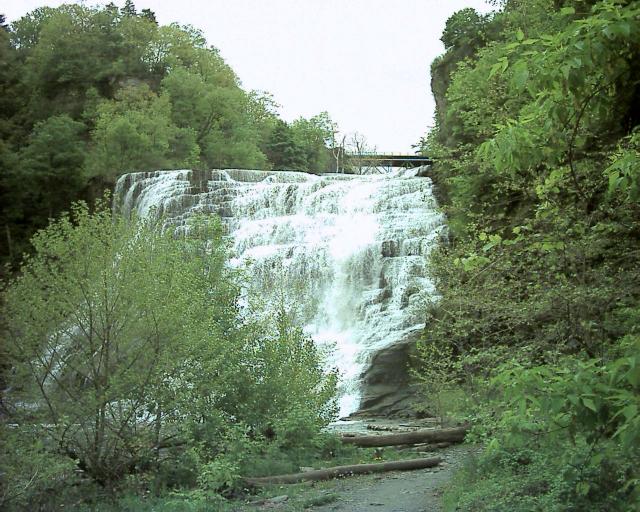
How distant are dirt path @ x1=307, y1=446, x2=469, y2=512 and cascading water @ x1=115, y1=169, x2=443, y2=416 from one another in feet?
19.0

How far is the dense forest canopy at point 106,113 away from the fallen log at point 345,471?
1069 inches

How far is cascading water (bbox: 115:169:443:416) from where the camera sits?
→ 20938 millimetres

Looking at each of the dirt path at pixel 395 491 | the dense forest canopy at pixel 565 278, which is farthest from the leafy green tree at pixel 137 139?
the dirt path at pixel 395 491

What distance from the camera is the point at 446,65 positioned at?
28.1 meters

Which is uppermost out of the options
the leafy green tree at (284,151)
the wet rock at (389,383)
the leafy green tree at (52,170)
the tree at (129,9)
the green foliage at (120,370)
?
the tree at (129,9)

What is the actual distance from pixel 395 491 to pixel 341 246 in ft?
46.3

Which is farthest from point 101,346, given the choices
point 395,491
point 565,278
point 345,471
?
point 565,278

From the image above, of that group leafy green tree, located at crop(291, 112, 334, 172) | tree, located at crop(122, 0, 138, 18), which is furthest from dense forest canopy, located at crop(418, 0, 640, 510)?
tree, located at crop(122, 0, 138, 18)

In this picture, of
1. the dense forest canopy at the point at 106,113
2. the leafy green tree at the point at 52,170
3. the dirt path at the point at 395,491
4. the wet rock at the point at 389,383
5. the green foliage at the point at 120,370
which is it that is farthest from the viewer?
the dense forest canopy at the point at 106,113

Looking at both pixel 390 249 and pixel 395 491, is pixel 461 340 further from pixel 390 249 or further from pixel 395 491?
pixel 390 249

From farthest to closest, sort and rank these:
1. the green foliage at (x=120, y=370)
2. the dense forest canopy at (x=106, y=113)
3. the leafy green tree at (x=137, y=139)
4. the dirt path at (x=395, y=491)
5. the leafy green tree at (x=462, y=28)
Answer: the leafy green tree at (x=137, y=139), the dense forest canopy at (x=106, y=113), the leafy green tree at (x=462, y=28), the green foliage at (x=120, y=370), the dirt path at (x=395, y=491)

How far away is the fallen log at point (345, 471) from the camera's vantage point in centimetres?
1097

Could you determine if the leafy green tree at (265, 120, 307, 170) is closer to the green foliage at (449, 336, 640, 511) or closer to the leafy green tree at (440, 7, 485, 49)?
the leafy green tree at (440, 7, 485, 49)

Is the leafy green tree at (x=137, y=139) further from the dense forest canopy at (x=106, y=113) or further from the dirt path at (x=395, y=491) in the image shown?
the dirt path at (x=395, y=491)
